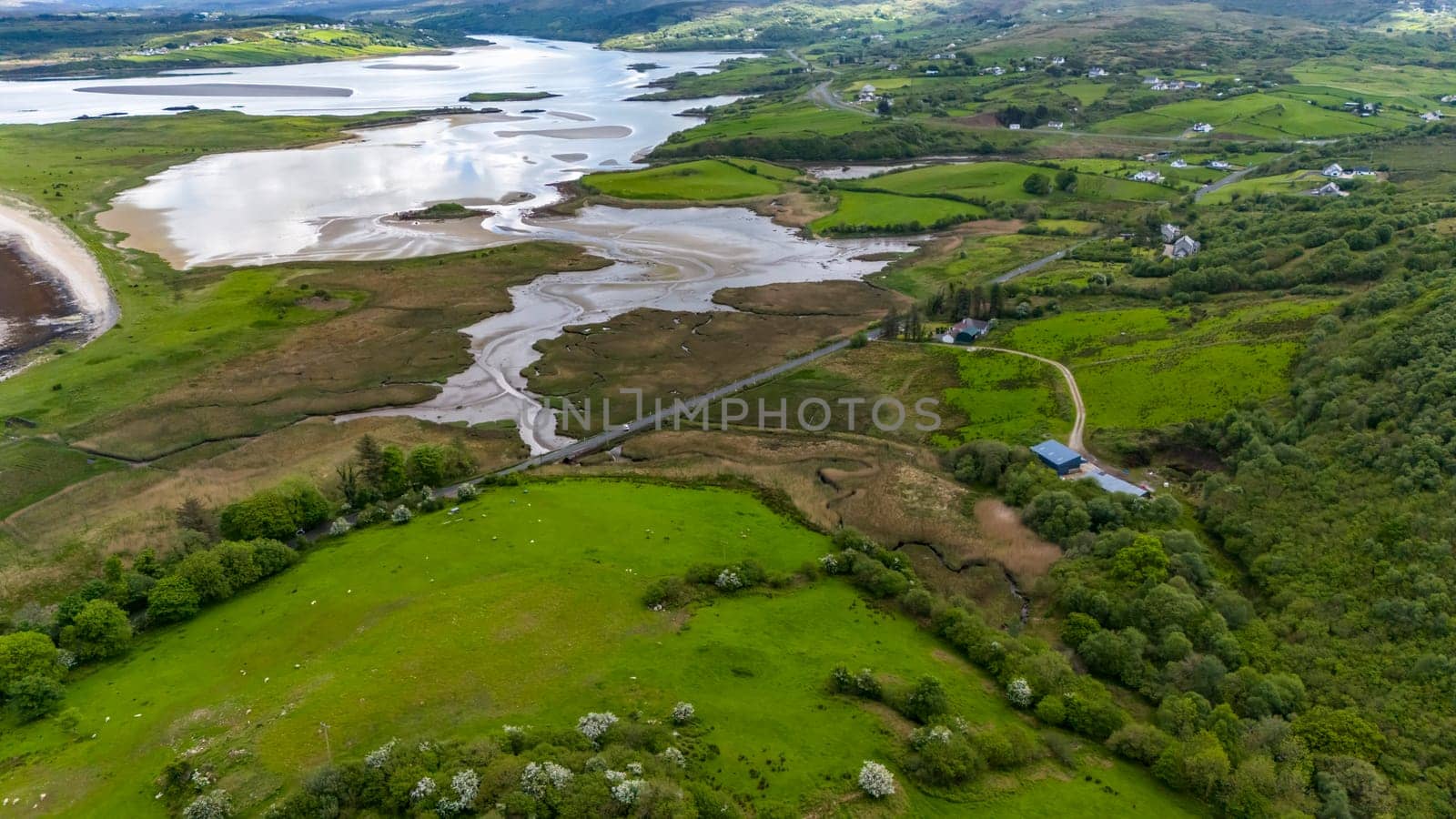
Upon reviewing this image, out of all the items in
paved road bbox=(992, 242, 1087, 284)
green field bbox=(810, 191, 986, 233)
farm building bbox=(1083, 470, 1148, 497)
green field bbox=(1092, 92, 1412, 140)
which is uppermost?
green field bbox=(1092, 92, 1412, 140)

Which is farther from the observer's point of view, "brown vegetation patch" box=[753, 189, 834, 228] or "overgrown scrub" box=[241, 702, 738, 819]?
"brown vegetation patch" box=[753, 189, 834, 228]

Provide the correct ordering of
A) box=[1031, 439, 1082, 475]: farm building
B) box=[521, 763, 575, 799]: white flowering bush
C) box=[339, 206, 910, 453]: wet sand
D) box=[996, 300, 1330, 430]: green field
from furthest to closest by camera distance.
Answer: box=[339, 206, 910, 453]: wet sand
box=[996, 300, 1330, 430]: green field
box=[1031, 439, 1082, 475]: farm building
box=[521, 763, 575, 799]: white flowering bush

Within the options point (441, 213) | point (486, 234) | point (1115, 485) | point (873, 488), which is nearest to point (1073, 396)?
point (1115, 485)

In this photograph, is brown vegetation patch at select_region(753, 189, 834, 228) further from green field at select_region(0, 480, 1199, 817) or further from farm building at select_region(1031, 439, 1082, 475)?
green field at select_region(0, 480, 1199, 817)

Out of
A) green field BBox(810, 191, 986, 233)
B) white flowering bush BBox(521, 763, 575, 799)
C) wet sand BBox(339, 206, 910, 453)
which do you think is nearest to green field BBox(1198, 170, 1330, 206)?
green field BBox(810, 191, 986, 233)

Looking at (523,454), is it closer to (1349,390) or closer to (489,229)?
(1349,390)

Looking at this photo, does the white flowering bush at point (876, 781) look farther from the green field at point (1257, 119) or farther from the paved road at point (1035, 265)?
the green field at point (1257, 119)

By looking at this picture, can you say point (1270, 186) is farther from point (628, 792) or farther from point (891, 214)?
point (628, 792)
